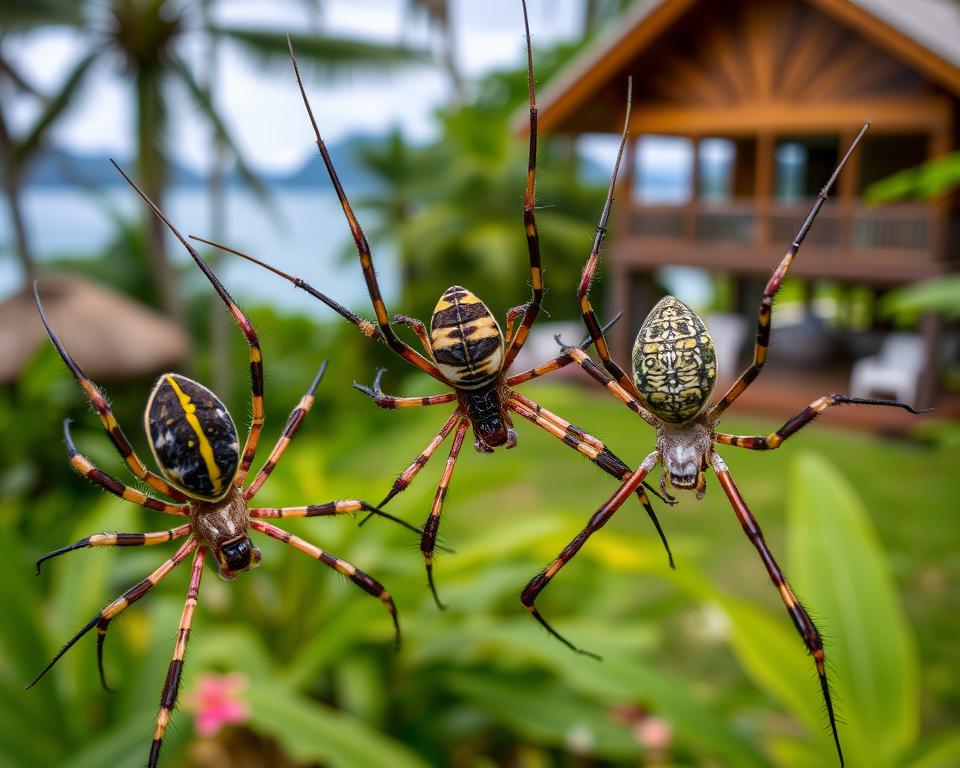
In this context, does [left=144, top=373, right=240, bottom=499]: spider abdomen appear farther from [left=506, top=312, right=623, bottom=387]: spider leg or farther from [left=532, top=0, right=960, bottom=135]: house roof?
[left=532, top=0, right=960, bottom=135]: house roof

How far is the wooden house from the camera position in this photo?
596 inches

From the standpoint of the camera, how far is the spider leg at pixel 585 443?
187 centimetres

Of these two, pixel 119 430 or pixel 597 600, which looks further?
A: pixel 597 600

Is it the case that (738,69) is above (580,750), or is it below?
above

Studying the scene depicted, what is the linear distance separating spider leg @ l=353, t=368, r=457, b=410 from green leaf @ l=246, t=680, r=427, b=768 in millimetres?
5923

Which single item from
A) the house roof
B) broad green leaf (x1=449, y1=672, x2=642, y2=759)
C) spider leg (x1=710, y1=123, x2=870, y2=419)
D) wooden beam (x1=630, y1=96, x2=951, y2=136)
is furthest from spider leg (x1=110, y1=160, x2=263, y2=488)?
wooden beam (x1=630, y1=96, x2=951, y2=136)

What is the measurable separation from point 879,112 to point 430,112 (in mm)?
36976

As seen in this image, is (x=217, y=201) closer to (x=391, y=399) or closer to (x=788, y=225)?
(x=788, y=225)

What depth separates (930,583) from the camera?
51.5ft

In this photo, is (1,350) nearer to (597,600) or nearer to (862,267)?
(597,600)

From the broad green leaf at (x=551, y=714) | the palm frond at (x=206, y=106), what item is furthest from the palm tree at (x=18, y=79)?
the broad green leaf at (x=551, y=714)

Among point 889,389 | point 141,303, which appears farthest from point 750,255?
point 141,303

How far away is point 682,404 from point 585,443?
224mm

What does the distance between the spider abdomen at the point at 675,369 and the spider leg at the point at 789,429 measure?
0.10 meters
